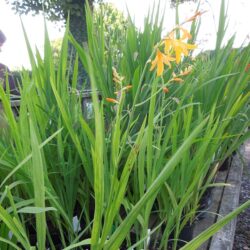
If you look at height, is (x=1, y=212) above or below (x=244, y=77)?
below

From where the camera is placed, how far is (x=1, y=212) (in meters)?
0.39

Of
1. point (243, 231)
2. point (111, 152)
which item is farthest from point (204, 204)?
point (243, 231)

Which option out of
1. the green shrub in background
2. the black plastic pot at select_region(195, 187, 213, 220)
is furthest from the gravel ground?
the green shrub in background

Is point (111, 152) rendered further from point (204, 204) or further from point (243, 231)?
point (243, 231)

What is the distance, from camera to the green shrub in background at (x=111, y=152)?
40cm

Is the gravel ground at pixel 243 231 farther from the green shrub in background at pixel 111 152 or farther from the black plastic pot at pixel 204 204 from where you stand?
the green shrub in background at pixel 111 152

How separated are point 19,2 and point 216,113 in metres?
7.49

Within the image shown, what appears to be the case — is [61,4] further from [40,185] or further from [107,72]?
[40,185]

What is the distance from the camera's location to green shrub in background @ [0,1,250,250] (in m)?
0.40

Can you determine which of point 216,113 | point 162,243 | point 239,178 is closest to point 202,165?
point 162,243

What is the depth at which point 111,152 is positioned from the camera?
53cm

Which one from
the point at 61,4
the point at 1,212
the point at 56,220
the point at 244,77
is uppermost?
the point at 61,4

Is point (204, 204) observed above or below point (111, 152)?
below

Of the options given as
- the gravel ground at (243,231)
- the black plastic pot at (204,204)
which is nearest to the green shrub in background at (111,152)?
the black plastic pot at (204,204)
